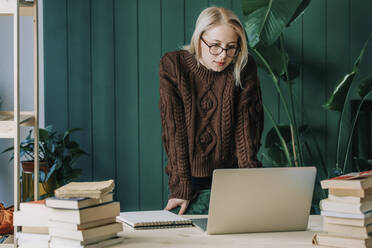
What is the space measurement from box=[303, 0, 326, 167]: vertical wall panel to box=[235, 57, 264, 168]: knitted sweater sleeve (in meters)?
1.27

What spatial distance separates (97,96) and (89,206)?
6.65 feet

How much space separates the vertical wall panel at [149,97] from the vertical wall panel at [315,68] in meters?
1.02

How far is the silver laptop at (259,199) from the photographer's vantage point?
137cm

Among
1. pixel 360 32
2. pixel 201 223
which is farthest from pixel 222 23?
pixel 360 32

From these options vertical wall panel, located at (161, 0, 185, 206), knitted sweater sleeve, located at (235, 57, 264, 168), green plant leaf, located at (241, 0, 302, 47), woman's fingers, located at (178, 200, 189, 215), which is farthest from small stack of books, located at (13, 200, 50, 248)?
vertical wall panel, located at (161, 0, 185, 206)

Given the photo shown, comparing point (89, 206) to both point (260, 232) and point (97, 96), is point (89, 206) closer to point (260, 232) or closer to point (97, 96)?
point (260, 232)

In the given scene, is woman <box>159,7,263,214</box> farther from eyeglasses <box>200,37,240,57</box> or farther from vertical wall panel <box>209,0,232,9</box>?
vertical wall panel <box>209,0,232,9</box>

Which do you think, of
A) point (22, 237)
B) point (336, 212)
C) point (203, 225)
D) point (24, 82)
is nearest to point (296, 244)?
point (336, 212)

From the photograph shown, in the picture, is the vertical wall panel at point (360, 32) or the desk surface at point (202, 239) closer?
the desk surface at point (202, 239)

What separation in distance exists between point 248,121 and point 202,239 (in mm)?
828

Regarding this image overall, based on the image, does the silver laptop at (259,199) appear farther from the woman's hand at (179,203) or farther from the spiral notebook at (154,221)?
the woman's hand at (179,203)

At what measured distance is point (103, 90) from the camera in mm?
3266

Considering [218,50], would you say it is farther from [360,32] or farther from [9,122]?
[360,32]

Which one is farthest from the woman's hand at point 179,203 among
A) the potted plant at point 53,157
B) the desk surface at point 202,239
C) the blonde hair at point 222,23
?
the potted plant at point 53,157
